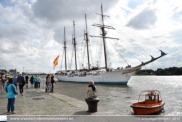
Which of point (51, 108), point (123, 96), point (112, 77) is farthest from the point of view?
point (112, 77)

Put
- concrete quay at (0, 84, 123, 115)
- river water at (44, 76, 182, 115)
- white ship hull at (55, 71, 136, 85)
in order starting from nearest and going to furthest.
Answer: concrete quay at (0, 84, 123, 115)
river water at (44, 76, 182, 115)
white ship hull at (55, 71, 136, 85)

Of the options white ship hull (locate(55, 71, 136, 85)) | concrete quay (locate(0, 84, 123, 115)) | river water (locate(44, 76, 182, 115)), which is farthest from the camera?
white ship hull (locate(55, 71, 136, 85))

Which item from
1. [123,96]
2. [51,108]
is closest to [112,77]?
[123,96]

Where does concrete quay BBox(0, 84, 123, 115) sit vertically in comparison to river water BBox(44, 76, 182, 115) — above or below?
above

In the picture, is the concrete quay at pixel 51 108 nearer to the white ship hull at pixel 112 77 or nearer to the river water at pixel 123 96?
the river water at pixel 123 96

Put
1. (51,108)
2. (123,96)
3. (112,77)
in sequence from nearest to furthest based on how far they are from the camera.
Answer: (51,108) < (123,96) < (112,77)

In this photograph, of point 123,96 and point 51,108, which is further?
point 123,96

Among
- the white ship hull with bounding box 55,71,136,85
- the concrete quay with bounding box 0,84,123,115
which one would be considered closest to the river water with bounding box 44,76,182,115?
the concrete quay with bounding box 0,84,123,115

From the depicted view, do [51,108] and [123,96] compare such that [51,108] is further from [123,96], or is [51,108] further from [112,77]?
[112,77]

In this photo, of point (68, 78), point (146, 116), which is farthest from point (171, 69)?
point (146, 116)

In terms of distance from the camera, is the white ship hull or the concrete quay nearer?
the concrete quay

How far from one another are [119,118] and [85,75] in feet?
149

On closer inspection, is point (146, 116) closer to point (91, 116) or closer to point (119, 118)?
point (119, 118)

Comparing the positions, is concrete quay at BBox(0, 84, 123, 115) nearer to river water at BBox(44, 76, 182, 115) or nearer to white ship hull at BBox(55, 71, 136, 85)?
river water at BBox(44, 76, 182, 115)
